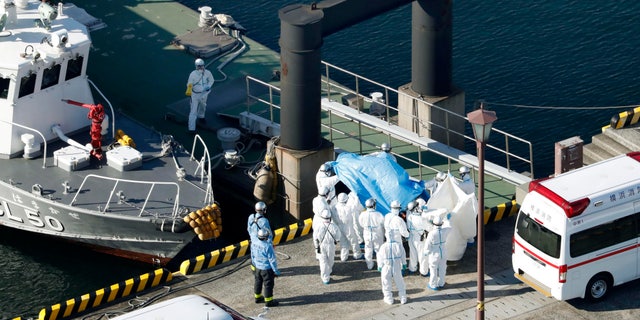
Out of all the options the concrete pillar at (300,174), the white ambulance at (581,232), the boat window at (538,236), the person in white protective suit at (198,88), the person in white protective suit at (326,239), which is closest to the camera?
the white ambulance at (581,232)

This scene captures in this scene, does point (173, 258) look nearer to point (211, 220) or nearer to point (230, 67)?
point (211, 220)

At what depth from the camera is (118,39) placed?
3950 centimetres

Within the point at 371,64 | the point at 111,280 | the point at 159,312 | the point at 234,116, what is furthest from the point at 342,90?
the point at 159,312

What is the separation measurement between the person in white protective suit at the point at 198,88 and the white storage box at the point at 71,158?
3827 mm

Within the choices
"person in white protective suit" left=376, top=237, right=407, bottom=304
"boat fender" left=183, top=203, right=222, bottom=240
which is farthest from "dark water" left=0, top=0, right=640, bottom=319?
"person in white protective suit" left=376, top=237, right=407, bottom=304

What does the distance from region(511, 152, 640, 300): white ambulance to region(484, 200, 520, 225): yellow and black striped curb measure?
3118 millimetres

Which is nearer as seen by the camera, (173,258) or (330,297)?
(330,297)

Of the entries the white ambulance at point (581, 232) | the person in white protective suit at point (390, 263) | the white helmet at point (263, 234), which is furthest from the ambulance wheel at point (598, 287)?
the white helmet at point (263, 234)

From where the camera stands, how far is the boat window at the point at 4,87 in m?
30.8

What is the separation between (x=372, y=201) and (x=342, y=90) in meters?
9.51

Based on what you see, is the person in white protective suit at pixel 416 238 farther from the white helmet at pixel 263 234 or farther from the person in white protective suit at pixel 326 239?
the white helmet at pixel 263 234

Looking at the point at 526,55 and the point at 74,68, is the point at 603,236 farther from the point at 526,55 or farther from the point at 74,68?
the point at 526,55

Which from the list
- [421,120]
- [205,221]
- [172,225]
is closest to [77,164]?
[172,225]

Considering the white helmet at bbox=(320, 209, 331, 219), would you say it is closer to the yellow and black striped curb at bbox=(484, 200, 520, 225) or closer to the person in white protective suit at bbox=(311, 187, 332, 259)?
the person in white protective suit at bbox=(311, 187, 332, 259)
